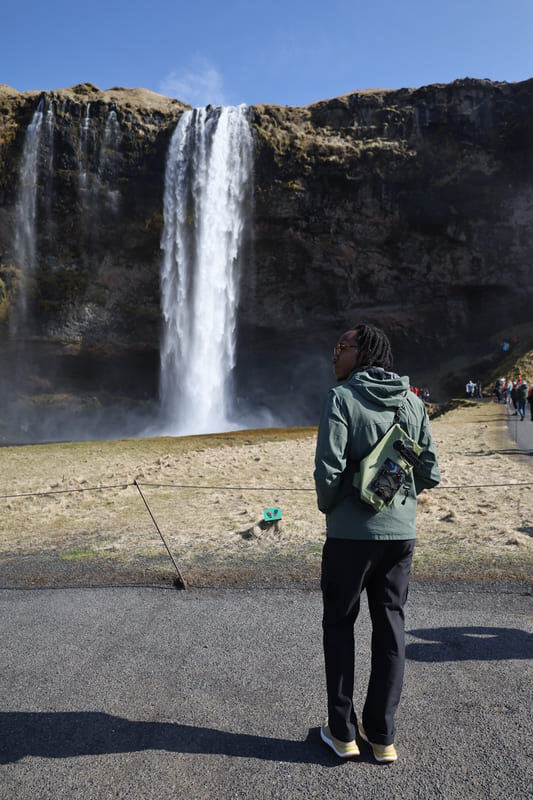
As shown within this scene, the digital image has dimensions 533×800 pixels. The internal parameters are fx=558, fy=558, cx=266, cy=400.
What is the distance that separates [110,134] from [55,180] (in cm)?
626

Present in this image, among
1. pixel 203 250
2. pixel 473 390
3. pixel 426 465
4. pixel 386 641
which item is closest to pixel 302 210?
pixel 203 250

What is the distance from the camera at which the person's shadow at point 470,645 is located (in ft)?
14.4

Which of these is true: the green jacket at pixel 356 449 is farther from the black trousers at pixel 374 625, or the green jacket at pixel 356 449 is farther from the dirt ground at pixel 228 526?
the dirt ground at pixel 228 526

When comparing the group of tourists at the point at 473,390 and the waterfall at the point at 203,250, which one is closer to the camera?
the group of tourists at the point at 473,390

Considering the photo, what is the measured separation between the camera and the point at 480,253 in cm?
5103

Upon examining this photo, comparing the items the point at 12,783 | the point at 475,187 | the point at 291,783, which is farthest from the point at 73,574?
the point at 475,187

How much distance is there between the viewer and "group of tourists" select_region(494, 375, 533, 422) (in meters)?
26.3

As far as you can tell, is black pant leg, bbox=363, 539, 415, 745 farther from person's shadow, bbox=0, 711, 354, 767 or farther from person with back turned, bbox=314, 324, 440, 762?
person's shadow, bbox=0, 711, 354, 767

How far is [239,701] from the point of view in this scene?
3.81 m

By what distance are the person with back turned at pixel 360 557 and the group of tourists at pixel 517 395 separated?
2037 centimetres

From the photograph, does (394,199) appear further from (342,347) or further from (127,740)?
(127,740)

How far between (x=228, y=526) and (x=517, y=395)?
72.1 ft

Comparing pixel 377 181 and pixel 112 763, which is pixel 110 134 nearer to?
pixel 377 181

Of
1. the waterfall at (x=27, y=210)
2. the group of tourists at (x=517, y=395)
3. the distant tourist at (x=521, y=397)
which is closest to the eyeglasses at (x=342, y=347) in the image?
the group of tourists at (x=517, y=395)
